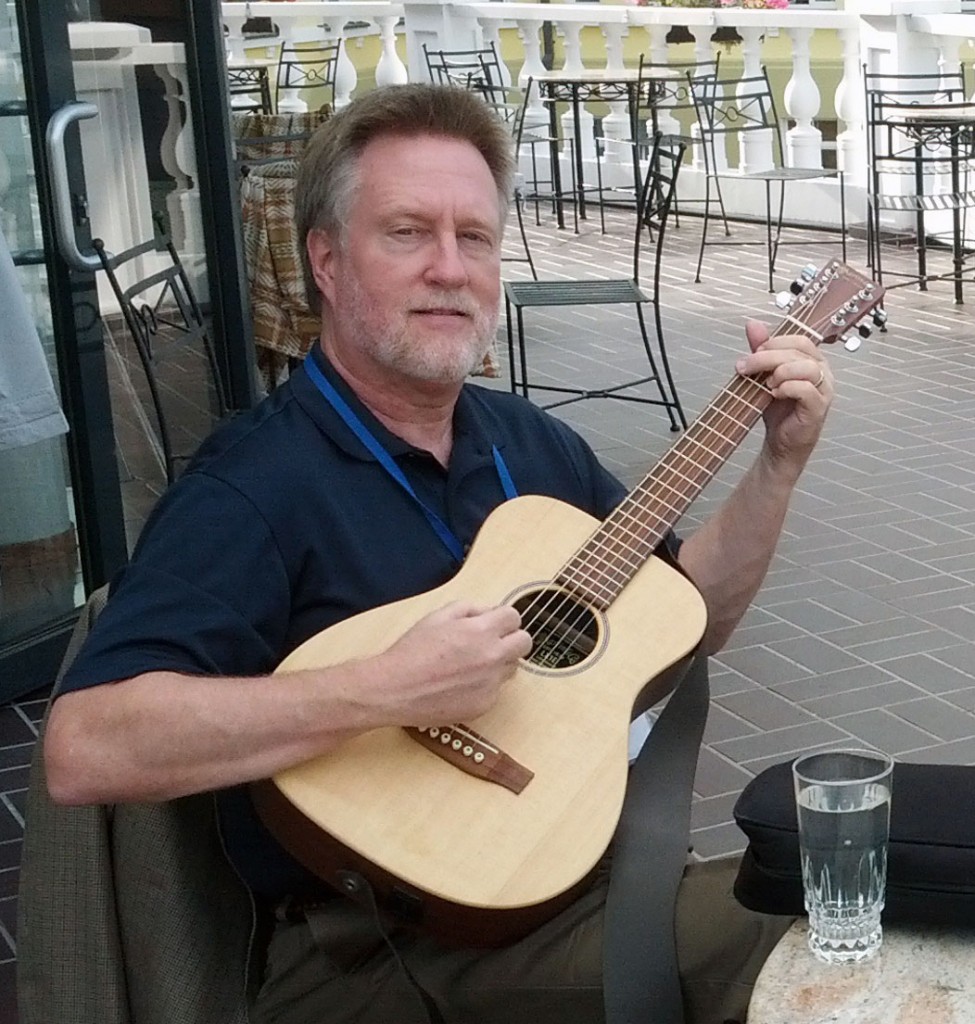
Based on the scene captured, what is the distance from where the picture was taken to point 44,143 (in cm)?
395

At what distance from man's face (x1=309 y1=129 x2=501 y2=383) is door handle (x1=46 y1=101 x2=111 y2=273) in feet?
6.22

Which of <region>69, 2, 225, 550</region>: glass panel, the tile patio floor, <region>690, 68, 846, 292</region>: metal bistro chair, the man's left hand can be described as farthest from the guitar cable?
<region>690, 68, 846, 292</region>: metal bistro chair

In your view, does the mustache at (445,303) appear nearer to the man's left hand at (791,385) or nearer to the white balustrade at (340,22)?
the man's left hand at (791,385)

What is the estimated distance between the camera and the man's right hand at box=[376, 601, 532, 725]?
173 centimetres

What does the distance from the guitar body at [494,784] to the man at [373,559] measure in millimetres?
49

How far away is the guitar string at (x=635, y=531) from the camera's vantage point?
1931 millimetres

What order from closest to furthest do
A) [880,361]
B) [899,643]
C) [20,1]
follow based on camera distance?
[20,1] < [899,643] < [880,361]

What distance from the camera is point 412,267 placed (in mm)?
2064

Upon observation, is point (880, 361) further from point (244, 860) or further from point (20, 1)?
point (244, 860)

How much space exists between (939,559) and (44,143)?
254 cm

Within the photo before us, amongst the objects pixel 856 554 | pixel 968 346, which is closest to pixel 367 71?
pixel 968 346

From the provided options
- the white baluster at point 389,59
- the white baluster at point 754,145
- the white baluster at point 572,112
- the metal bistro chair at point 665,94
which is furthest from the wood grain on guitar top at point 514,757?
the white baluster at point 389,59

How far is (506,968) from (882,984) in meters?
0.52

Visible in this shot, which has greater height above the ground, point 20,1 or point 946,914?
point 20,1
